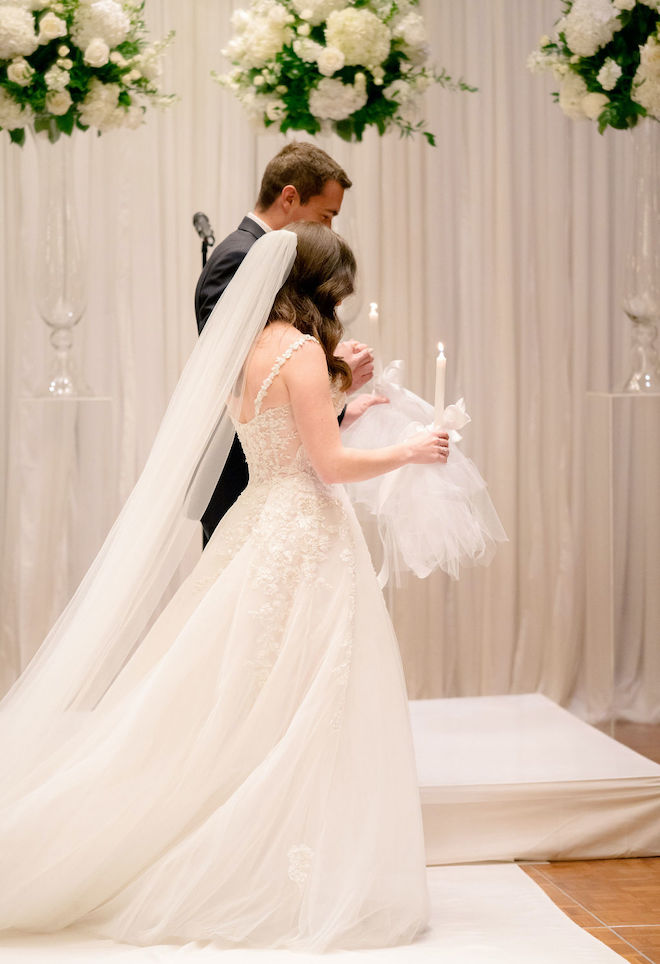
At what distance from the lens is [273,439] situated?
302 cm

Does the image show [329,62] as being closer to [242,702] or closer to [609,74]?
[609,74]

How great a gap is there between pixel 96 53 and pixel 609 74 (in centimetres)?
167

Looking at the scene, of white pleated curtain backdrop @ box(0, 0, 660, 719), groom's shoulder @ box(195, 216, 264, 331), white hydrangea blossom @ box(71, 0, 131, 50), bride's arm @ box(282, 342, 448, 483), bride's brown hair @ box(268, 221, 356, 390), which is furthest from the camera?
white pleated curtain backdrop @ box(0, 0, 660, 719)

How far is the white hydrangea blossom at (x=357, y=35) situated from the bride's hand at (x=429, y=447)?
60.8 inches

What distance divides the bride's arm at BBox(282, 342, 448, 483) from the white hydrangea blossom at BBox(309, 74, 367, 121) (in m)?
1.40

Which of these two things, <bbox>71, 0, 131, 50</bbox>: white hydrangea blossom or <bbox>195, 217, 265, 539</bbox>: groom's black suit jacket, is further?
<bbox>71, 0, 131, 50</bbox>: white hydrangea blossom

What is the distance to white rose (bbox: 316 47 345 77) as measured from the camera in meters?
3.86

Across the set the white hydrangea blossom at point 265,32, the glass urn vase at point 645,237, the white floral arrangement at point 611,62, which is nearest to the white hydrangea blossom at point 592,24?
the white floral arrangement at point 611,62

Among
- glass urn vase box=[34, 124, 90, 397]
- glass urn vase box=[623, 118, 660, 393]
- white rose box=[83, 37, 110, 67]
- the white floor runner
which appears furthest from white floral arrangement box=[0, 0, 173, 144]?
the white floor runner

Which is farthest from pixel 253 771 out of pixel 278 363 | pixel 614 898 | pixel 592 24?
pixel 592 24

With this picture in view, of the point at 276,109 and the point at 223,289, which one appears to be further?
the point at 276,109

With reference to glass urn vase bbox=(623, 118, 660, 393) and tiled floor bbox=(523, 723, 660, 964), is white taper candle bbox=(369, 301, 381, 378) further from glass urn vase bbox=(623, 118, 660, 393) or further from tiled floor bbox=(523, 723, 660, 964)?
tiled floor bbox=(523, 723, 660, 964)

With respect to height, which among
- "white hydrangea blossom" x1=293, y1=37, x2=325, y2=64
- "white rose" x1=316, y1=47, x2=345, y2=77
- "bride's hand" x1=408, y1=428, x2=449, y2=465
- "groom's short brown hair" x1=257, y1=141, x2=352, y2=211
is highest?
"white hydrangea blossom" x1=293, y1=37, x2=325, y2=64

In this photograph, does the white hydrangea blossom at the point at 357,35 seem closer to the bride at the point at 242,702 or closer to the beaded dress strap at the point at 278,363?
the bride at the point at 242,702
